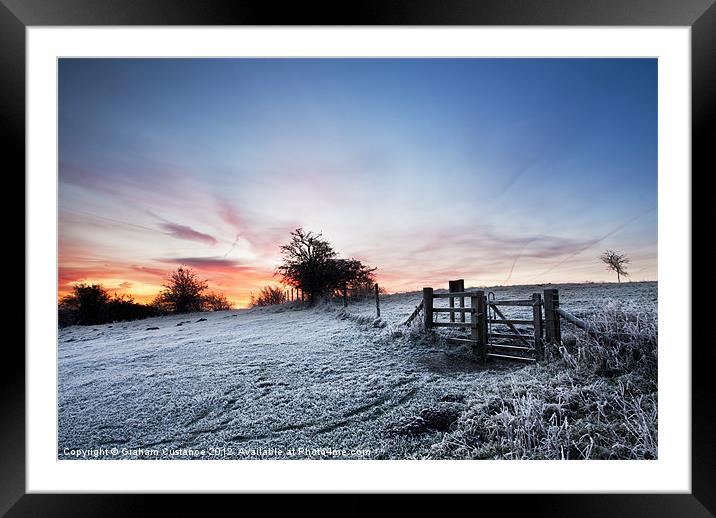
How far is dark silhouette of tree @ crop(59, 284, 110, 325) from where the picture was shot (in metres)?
2.67

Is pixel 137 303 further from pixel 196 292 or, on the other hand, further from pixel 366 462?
pixel 366 462

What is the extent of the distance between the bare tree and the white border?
0.80m

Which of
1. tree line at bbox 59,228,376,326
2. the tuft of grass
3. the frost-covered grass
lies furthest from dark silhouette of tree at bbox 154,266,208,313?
the tuft of grass

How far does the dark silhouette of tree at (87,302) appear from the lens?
2666 millimetres

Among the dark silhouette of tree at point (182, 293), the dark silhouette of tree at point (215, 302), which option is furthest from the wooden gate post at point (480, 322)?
the dark silhouette of tree at point (182, 293)

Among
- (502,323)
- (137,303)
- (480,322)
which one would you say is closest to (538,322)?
(502,323)

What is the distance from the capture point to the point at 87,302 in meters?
3.11

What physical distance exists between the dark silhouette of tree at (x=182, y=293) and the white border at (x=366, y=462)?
1.25m

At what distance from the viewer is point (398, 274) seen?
3539 mm
